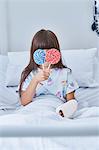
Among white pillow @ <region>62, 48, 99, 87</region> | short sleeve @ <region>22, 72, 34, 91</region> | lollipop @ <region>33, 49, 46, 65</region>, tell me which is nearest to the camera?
lollipop @ <region>33, 49, 46, 65</region>

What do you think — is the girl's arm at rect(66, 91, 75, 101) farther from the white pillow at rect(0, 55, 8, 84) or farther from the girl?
Answer: the white pillow at rect(0, 55, 8, 84)

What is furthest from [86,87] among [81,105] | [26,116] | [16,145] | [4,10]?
[16,145]

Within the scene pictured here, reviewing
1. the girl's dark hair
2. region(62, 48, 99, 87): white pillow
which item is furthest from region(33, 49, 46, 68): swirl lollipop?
region(62, 48, 99, 87): white pillow

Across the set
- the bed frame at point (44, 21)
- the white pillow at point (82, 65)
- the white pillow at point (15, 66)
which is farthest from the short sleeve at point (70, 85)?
the bed frame at point (44, 21)

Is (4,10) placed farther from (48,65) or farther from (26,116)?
(26,116)

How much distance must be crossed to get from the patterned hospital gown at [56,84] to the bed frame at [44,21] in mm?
728

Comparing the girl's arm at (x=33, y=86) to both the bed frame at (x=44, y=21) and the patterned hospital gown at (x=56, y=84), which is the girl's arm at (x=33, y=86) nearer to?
the patterned hospital gown at (x=56, y=84)

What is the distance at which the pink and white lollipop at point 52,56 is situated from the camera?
4.90ft

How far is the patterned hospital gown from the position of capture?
158cm

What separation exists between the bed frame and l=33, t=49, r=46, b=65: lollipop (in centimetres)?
80

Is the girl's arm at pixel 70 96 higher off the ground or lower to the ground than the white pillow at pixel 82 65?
lower

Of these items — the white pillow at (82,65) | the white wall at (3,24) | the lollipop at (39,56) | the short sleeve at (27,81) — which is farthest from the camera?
the white wall at (3,24)

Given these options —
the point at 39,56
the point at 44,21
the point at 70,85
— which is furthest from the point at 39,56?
the point at 44,21

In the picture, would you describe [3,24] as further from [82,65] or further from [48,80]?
[48,80]
